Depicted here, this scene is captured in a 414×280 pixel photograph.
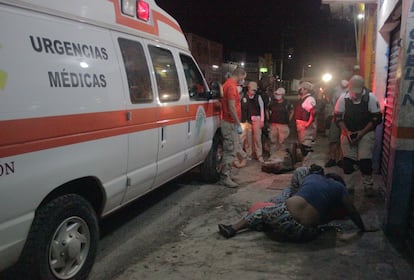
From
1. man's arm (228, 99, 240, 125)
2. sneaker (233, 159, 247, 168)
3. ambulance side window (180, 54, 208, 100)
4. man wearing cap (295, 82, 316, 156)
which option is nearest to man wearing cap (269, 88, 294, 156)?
man wearing cap (295, 82, 316, 156)

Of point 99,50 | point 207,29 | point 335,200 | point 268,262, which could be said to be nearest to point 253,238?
point 268,262

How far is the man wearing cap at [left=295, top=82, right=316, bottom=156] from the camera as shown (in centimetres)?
778

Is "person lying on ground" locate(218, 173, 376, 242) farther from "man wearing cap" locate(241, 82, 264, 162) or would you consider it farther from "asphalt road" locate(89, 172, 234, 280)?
"man wearing cap" locate(241, 82, 264, 162)

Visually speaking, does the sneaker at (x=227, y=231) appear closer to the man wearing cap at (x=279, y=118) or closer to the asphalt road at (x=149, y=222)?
the asphalt road at (x=149, y=222)

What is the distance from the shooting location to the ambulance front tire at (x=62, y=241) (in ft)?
9.25

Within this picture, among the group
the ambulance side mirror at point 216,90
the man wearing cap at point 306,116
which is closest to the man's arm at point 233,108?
the ambulance side mirror at point 216,90

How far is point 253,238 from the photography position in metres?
4.24

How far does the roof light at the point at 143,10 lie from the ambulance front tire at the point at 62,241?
A: 2.18m

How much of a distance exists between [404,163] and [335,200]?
80 cm

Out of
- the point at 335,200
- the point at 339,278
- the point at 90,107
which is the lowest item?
the point at 339,278

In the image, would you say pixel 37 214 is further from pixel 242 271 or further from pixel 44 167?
pixel 242 271

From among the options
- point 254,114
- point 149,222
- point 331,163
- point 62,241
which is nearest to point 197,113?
point 149,222

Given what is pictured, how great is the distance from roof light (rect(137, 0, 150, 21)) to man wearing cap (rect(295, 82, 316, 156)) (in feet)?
14.0

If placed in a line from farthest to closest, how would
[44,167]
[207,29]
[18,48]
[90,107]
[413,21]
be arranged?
1. [207,29]
2. [413,21]
3. [90,107]
4. [44,167]
5. [18,48]
